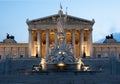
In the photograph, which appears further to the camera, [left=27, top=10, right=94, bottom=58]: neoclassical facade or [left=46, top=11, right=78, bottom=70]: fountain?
[left=27, top=10, right=94, bottom=58]: neoclassical facade

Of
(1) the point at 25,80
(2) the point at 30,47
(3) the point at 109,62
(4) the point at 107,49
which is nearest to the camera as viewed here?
(1) the point at 25,80

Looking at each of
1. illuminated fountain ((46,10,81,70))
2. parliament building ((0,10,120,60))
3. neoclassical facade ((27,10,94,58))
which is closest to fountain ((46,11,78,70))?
illuminated fountain ((46,10,81,70))

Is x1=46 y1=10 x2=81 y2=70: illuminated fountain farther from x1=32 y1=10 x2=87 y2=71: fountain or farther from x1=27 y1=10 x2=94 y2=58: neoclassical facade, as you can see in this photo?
x1=27 y1=10 x2=94 y2=58: neoclassical facade

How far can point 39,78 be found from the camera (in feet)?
85.2

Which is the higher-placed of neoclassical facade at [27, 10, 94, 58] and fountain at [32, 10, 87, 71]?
neoclassical facade at [27, 10, 94, 58]

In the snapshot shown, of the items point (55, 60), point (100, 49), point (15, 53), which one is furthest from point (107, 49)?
point (55, 60)

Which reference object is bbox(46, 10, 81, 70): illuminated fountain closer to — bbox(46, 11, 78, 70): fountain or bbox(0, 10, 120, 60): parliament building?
bbox(46, 11, 78, 70): fountain

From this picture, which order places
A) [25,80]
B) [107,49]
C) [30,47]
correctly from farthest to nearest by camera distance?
[107,49]
[30,47]
[25,80]

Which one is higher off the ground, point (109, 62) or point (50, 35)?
point (50, 35)

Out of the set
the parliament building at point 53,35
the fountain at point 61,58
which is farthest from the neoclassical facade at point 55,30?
the fountain at point 61,58

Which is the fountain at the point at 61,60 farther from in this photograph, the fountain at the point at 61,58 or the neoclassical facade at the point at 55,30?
the neoclassical facade at the point at 55,30

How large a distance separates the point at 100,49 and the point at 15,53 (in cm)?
1910

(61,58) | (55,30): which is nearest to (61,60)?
(61,58)

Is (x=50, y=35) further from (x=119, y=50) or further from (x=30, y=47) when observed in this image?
(x=119, y=50)
